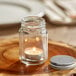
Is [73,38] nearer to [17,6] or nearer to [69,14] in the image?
[69,14]

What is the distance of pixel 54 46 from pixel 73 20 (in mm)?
345

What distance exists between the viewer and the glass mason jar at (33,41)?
0.86m

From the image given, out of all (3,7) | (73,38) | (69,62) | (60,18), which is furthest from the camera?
(3,7)

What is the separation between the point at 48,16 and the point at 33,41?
16.3 inches

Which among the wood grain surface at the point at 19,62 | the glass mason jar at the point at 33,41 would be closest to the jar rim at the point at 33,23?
the glass mason jar at the point at 33,41

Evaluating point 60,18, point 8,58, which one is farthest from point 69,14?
point 8,58

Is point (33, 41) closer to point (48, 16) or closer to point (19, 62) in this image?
point (19, 62)

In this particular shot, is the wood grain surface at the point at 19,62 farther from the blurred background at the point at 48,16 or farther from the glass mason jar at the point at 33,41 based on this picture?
the blurred background at the point at 48,16

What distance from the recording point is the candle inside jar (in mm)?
861

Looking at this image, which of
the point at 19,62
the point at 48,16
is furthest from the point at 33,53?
the point at 48,16

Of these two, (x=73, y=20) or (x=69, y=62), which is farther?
(x=73, y=20)

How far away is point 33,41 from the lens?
0.91 m

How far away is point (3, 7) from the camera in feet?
4.70

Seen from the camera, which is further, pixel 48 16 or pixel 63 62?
pixel 48 16
